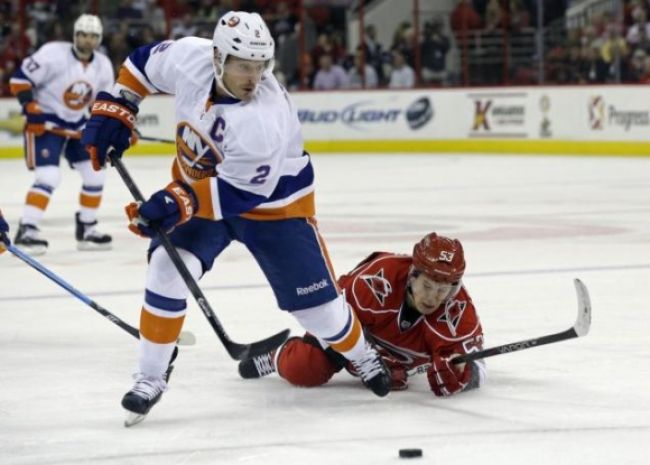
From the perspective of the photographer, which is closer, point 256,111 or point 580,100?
point 256,111

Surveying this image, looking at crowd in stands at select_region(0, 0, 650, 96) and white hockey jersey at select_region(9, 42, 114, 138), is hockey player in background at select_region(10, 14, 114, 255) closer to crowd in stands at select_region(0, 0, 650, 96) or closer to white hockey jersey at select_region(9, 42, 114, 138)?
white hockey jersey at select_region(9, 42, 114, 138)

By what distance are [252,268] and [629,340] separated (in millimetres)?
2429

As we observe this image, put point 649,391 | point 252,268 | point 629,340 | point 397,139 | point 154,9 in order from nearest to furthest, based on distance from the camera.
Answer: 1. point 649,391
2. point 629,340
3. point 252,268
4. point 397,139
5. point 154,9

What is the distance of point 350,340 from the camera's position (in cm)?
379

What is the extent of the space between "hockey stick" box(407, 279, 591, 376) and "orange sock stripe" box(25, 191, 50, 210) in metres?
4.22

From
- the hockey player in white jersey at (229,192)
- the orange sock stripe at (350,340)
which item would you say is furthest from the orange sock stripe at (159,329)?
the orange sock stripe at (350,340)

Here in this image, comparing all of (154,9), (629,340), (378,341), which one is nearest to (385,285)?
(378,341)

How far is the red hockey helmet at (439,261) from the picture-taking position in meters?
3.75

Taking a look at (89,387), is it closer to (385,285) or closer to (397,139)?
(385,285)

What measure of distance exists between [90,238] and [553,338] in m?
4.36

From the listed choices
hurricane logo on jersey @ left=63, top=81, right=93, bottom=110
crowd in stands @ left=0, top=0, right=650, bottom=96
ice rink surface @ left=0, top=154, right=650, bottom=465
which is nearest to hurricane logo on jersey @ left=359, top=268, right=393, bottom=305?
ice rink surface @ left=0, top=154, right=650, bottom=465

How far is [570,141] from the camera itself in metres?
13.9

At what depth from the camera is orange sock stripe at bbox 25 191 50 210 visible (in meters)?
7.78

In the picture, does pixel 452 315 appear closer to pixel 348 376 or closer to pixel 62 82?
pixel 348 376
